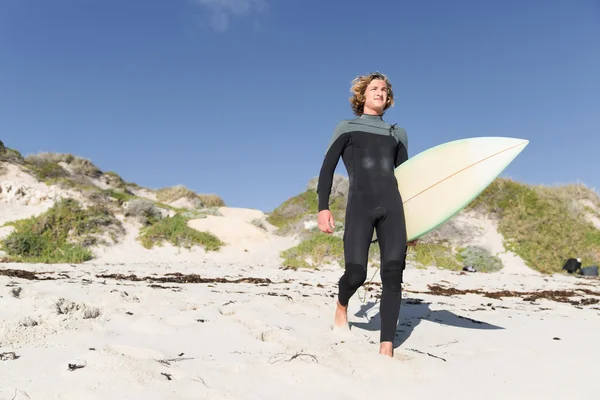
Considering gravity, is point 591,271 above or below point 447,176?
below

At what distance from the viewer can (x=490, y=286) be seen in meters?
8.28

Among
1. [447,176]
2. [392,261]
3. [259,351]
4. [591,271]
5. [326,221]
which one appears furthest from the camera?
[591,271]

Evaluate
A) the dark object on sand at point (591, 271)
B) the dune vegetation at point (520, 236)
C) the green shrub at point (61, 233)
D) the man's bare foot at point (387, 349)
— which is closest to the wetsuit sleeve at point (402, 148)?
the man's bare foot at point (387, 349)

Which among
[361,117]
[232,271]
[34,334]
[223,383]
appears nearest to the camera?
[223,383]

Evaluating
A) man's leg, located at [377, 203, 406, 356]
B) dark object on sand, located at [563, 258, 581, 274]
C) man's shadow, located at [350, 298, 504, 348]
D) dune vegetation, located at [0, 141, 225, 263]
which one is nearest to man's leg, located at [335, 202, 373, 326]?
man's leg, located at [377, 203, 406, 356]

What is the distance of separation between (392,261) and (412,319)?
1.66m

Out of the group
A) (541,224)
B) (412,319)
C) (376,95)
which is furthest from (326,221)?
Answer: (541,224)

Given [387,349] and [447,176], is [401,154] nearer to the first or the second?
[447,176]

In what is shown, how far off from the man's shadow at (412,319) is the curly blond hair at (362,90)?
6.77 feet

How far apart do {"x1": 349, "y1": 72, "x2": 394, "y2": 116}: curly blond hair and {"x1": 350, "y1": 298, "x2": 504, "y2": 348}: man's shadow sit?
6.77 feet

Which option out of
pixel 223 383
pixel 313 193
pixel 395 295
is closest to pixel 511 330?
pixel 395 295

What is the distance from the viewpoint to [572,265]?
12.7 meters

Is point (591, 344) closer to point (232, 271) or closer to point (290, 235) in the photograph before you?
point (232, 271)

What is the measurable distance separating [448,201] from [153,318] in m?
2.70
